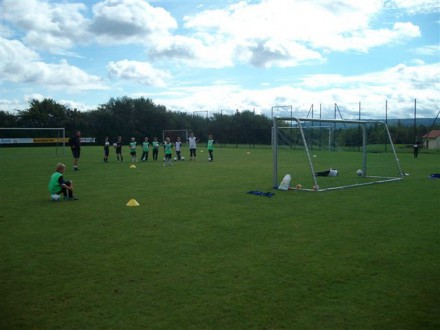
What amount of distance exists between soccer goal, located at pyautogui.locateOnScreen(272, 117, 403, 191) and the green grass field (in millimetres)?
4710

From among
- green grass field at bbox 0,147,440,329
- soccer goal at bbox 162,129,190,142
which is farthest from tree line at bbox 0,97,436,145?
green grass field at bbox 0,147,440,329

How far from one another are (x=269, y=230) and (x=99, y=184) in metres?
9.12

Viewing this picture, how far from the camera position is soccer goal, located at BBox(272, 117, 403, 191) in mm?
16266

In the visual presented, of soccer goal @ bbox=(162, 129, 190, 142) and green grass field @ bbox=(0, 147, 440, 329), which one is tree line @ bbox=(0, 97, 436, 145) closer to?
soccer goal @ bbox=(162, 129, 190, 142)

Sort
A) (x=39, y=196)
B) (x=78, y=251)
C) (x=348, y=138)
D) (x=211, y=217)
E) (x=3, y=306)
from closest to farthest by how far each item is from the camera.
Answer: (x=3, y=306) < (x=78, y=251) < (x=211, y=217) < (x=39, y=196) < (x=348, y=138)

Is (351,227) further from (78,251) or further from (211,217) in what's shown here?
(78,251)

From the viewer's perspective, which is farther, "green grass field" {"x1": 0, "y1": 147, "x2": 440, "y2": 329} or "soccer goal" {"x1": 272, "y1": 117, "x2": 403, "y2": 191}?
"soccer goal" {"x1": 272, "y1": 117, "x2": 403, "y2": 191}

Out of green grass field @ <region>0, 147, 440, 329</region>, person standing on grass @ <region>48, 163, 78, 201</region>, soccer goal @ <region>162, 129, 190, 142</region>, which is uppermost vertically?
soccer goal @ <region>162, 129, 190, 142</region>

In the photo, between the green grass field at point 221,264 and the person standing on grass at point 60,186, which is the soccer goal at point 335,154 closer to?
the green grass field at point 221,264

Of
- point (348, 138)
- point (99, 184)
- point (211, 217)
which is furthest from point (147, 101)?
point (211, 217)

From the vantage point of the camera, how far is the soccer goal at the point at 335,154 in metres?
16.3

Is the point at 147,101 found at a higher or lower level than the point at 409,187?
higher

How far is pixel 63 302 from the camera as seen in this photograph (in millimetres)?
4730

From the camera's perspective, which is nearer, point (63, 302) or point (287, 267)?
point (63, 302)
